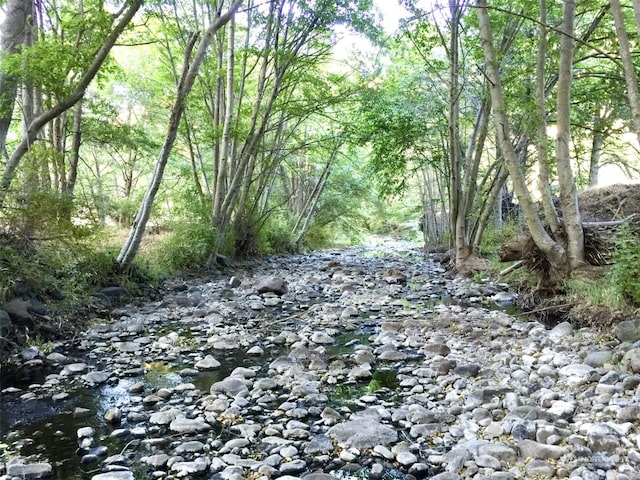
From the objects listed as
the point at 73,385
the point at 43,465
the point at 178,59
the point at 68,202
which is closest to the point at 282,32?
the point at 178,59

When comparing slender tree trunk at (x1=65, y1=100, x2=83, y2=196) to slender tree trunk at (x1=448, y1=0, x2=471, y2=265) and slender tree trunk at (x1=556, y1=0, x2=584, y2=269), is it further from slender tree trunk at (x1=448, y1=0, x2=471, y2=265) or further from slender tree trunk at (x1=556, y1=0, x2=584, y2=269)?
slender tree trunk at (x1=556, y1=0, x2=584, y2=269)

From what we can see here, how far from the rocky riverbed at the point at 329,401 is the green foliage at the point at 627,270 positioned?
1.61ft

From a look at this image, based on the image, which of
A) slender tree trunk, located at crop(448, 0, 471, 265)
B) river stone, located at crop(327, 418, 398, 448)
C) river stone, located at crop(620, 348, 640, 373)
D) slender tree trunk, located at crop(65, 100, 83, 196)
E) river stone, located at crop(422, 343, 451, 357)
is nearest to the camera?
river stone, located at crop(327, 418, 398, 448)

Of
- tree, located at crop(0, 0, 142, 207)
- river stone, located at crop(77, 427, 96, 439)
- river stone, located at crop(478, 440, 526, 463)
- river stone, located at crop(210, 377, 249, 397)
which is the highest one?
tree, located at crop(0, 0, 142, 207)

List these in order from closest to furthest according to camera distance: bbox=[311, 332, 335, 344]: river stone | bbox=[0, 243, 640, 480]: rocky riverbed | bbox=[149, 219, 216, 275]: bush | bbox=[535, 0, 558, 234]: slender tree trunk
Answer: bbox=[0, 243, 640, 480]: rocky riverbed, bbox=[311, 332, 335, 344]: river stone, bbox=[535, 0, 558, 234]: slender tree trunk, bbox=[149, 219, 216, 275]: bush

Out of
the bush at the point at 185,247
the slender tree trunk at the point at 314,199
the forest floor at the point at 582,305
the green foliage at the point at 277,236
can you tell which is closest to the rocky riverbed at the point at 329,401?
the forest floor at the point at 582,305

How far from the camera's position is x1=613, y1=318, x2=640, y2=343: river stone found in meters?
4.33

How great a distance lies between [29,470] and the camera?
262 cm

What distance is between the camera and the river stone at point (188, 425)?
3.16 metres

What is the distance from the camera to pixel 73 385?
4051 mm

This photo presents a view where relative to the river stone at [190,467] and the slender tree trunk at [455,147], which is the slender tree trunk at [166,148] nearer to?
the slender tree trunk at [455,147]

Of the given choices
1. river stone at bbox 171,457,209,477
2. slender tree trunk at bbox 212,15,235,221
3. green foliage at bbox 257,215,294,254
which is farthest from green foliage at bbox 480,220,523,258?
river stone at bbox 171,457,209,477

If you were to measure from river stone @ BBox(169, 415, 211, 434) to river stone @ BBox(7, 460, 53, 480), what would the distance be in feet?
2.48

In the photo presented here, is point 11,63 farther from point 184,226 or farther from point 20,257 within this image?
point 184,226
